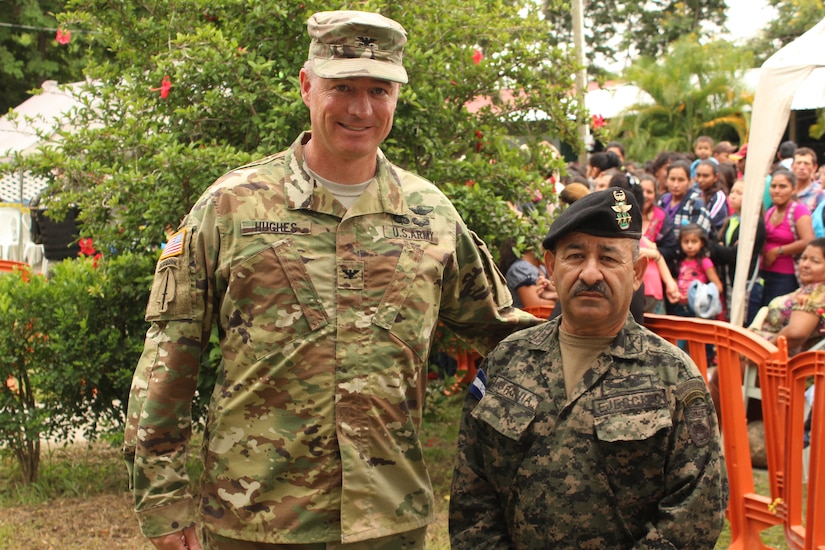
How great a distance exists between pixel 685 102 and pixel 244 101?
19373 mm

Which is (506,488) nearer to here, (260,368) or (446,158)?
(260,368)

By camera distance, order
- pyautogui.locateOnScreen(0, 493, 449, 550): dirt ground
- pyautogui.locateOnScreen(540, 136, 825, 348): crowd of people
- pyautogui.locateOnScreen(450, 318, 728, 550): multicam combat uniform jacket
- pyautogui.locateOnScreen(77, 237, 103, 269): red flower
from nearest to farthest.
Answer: pyautogui.locateOnScreen(450, 318, 728, 550): multicam combat uniform jacket, pyautogui.locateOnScreen(0, 493, 449, 550): dirt ground, pyautogui.locateOnScreen(77, 237, 103, 269): red flower, pyautogui.locateOnScreen(540, 136, 825, 348): crowd of people

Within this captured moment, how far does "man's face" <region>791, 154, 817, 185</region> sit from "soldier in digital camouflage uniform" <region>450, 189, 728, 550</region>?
21.3 feet

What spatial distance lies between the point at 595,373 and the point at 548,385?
13 centimetres

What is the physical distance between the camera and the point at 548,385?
8.19 feet

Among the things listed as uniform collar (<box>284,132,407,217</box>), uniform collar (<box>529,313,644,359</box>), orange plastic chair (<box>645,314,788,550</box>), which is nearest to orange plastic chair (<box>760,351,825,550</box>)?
orange plastic chair (<box>645,314,788,550</box>)

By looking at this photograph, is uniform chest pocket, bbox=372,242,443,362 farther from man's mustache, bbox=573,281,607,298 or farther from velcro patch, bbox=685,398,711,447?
velcro patch, bbox=685,398,711,447

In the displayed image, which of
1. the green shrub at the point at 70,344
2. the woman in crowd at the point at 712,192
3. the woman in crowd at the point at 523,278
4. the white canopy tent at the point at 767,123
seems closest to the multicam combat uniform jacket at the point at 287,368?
the green shrub at the point at 70,344

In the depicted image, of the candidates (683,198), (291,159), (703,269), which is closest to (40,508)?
(291,159)

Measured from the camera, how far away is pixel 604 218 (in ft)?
8.03

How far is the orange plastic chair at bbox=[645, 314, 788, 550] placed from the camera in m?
3.89

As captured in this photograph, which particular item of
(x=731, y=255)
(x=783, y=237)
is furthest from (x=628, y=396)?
(x=783, y=237)

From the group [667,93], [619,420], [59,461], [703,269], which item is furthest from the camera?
[667,93]

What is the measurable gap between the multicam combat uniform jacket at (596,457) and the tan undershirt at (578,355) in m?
0.02
